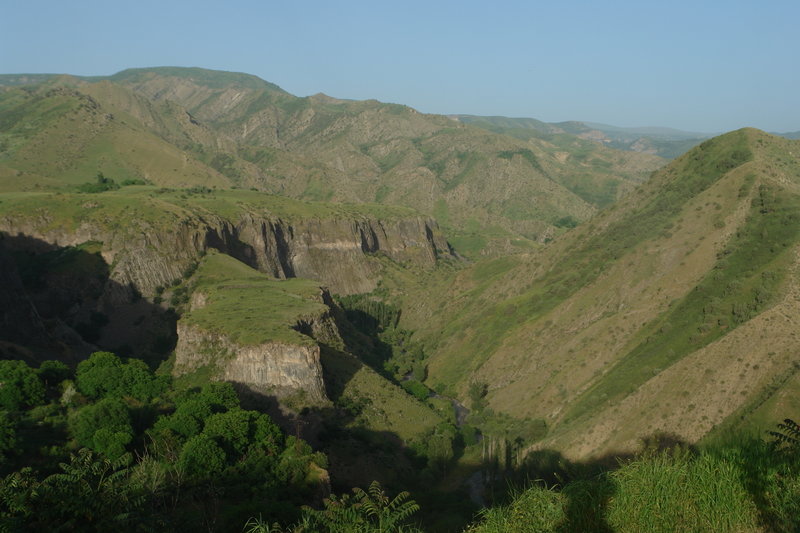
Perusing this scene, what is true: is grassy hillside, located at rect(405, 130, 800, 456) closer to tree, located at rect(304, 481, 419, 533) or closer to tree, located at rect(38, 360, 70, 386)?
tree, located at rect(304, 481, 419, 533)

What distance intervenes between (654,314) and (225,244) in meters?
92.1

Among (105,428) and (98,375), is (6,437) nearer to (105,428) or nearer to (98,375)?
(105,428)

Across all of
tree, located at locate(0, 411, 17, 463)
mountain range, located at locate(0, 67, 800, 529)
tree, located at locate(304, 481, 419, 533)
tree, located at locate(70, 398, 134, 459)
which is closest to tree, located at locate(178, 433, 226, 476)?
tree, located at locate(70, 398, 134, 459)

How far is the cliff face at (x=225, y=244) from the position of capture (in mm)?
114688

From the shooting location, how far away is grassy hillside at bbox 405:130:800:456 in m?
64.5

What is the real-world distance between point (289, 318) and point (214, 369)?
43.7ft

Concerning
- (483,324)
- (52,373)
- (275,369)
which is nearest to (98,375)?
(52,373)

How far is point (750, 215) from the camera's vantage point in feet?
298

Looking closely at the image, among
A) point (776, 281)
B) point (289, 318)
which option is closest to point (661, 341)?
point (776, 281)

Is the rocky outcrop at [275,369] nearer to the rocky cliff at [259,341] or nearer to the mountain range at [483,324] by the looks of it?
the rocky cliff at [259,341]

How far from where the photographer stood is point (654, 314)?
87438 millimetres

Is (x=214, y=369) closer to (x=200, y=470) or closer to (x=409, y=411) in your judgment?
(x=409, y=411)

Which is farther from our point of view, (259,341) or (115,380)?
(259,341)

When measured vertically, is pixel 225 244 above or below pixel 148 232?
below
